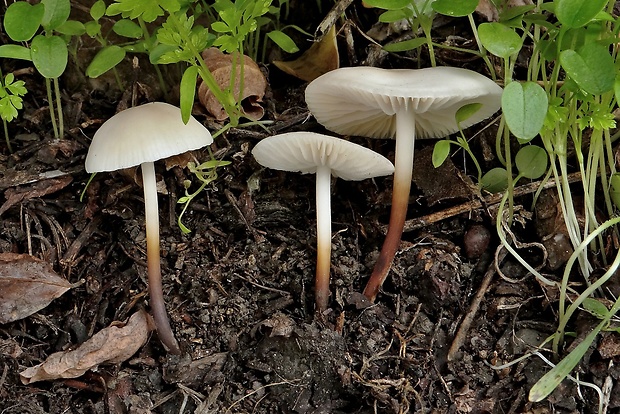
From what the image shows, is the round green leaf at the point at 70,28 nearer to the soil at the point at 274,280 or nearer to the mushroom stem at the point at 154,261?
the soil at the point at 274,280

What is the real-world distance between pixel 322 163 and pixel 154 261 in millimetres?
620

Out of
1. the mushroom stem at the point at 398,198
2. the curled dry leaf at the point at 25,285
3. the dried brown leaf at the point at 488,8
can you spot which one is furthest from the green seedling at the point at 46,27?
the dried brown leaf at the point at 488,8

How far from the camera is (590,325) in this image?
1.72m

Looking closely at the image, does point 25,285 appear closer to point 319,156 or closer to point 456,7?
point 319,156

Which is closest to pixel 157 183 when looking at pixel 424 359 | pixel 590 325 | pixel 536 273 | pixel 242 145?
pixel 242 145

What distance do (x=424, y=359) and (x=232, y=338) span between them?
0.58m

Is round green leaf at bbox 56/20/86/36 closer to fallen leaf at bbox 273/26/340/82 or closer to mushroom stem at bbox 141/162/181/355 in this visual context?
mushroom stem at bbox 141/162/181/355

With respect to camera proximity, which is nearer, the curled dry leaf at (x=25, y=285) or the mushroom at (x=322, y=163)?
the mushroom at (x=322, y=163)

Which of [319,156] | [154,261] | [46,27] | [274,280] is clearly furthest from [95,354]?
[46,27]

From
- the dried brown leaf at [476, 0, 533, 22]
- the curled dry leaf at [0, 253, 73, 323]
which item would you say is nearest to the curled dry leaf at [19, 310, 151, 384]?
the curled dry leaf at [0, 253, 73, 323]

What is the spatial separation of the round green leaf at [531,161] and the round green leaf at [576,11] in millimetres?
465

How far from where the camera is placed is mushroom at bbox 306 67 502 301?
1.65 meters

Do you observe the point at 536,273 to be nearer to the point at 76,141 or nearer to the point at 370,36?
the point at 370,36

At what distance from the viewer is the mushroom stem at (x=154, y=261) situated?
1.83 meters
